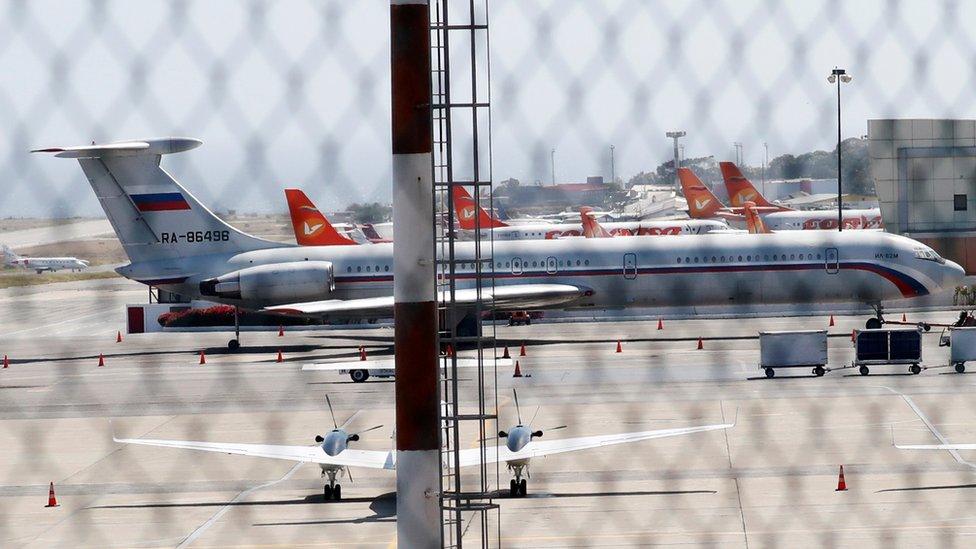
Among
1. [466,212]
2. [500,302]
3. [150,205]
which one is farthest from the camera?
[500,302]

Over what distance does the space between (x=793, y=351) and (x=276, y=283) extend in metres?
10.9

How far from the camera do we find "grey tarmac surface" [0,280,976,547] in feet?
38.5

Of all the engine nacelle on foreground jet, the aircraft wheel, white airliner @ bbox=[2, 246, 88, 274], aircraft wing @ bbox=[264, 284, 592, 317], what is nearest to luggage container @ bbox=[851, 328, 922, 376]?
aircraft wing @ bbox=[264, 284, 592, 317]

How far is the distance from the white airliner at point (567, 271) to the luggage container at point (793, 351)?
2.37 metres

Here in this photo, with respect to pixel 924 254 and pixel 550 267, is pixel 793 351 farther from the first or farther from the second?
pixel 550 267

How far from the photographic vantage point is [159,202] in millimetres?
15570

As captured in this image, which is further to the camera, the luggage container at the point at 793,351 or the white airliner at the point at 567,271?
the white airliner at the point at 567,271

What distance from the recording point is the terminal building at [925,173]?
13.6 ft

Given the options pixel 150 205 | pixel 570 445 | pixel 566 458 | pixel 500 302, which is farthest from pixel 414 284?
pixel 500 302

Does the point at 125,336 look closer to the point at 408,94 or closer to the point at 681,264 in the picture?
the point at 681,264

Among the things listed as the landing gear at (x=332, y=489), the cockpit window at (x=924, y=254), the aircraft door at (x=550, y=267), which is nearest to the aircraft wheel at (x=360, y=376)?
the aircraft door at (x=550, y=267)

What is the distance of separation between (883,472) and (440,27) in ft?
36.8

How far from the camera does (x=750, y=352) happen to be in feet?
79.5

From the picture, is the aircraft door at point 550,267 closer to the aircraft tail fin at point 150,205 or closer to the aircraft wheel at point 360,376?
the aircraft wheel at point 360,376
